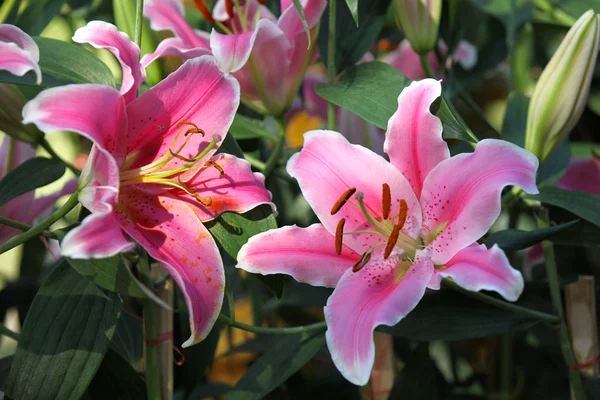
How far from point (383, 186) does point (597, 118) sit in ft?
3.24

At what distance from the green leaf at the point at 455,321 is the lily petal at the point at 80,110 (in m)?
0.31

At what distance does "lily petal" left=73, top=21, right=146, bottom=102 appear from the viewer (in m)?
0.54

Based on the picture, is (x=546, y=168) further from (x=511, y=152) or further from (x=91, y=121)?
(x=91, y=121)

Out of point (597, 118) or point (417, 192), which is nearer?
point (417, 192)

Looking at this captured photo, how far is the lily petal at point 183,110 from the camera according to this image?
58 centimetres

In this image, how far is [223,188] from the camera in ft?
1.99

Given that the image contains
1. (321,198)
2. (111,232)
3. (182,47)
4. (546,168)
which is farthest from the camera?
(546,168)

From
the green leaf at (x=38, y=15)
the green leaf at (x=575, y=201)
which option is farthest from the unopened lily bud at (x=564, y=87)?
the green leaf at (x=38, y=15)

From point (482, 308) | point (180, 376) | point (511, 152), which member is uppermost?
point (511, 152)

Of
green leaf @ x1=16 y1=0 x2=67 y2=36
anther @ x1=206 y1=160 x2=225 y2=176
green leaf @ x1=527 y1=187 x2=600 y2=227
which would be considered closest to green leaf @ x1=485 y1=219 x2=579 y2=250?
green leaf @ x1=527 y1=187 x2=600 y2=227

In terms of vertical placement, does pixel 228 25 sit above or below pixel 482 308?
above

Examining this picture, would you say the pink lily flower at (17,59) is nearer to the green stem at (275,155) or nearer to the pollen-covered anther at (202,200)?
the pollen-covered anther at (202,200)

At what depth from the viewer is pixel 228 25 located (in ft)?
2.64

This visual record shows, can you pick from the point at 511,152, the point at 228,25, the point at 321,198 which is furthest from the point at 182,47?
the point at 511,152
